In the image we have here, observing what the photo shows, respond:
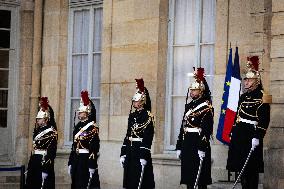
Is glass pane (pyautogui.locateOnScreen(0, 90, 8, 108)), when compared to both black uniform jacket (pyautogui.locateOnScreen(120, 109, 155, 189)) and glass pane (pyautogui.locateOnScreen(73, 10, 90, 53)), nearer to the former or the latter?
glass pane (pyautogui.locateOnScreen(73, 10, 90, 53))

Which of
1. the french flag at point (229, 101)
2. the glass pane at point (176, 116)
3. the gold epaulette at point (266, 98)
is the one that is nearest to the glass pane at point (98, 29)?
the glass pane at point (176, 116)

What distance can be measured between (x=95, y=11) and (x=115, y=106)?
2289 millimetres

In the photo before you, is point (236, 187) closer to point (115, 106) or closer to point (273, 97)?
point (273, 97)

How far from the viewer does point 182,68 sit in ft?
41.9

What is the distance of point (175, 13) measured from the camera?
42.5ft

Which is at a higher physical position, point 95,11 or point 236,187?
point 95,11

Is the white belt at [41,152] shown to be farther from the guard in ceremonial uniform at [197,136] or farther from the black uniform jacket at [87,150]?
the guard in ceremonial uniform at [197,136]

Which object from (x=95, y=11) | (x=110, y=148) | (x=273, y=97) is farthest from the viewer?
(x=95, y=11)

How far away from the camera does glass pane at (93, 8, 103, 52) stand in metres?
14.4

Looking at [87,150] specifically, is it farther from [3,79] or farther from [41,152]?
[3,79]

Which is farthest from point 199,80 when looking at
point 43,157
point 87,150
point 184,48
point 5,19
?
point 5,19

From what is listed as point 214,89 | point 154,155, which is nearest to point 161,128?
point 154,155

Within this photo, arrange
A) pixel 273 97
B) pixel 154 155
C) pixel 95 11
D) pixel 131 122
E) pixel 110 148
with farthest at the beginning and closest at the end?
pixel 95 11 → pixel 110 148 → pixel 154 155 → pixel 131 122 → pixel 273 97

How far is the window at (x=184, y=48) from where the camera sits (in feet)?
40.6
